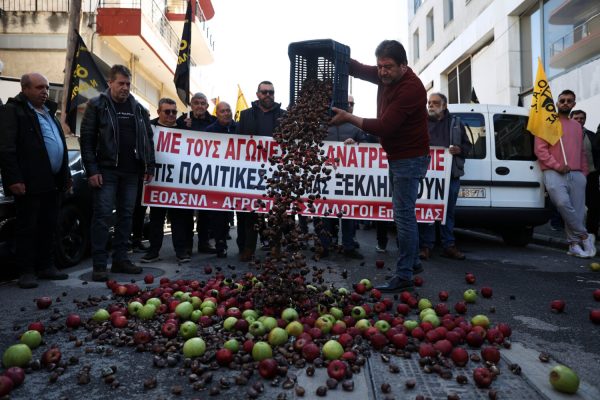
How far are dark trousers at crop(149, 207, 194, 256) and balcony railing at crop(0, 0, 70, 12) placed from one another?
1491 centimetres

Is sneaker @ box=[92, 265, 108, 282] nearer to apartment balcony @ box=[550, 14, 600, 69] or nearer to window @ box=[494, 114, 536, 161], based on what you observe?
window @ box=[494, 114, 536, 161]

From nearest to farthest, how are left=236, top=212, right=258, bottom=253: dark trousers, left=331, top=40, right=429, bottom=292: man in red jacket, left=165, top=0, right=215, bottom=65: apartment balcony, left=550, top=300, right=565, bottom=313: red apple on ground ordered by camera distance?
left=550, top=300, right=565, bottom=313: red apple on ground < left=331, top=40, right=429, bottom=292: man in red jacket < left=236, top=212, right=258, bottom=253: dark trousers < left=165, top=0, right=215, bottom=65: apartment balcony

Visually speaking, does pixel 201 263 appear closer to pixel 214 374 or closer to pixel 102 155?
pixel 102 155

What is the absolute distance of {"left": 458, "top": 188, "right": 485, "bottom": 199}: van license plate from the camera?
7695mm

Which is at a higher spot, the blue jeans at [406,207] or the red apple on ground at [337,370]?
the blue jeans at [406,207]

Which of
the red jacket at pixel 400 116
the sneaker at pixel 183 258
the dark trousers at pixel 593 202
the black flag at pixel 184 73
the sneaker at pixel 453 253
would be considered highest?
the black flag at pixel 184 73

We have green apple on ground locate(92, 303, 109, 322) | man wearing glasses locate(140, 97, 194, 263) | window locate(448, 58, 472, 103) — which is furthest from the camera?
window locate(448, 58, 472, 103)

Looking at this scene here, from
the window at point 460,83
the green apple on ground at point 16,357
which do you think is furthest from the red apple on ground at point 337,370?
the window at point 460,83

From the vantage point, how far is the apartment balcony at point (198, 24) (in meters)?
29.8

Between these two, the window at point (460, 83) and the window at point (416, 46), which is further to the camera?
the window at point (416, 46)

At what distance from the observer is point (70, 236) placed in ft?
20.8

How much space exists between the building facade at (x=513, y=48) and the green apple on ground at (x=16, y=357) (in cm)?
1278

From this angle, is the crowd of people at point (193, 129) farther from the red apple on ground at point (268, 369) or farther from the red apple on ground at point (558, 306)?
the red apple on ground at point (558, 306)

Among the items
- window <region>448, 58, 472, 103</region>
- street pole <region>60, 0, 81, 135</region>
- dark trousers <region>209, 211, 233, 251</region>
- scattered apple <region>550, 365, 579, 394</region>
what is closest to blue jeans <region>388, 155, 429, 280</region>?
scattered apple <region>550, 365, 579, 394</region>
